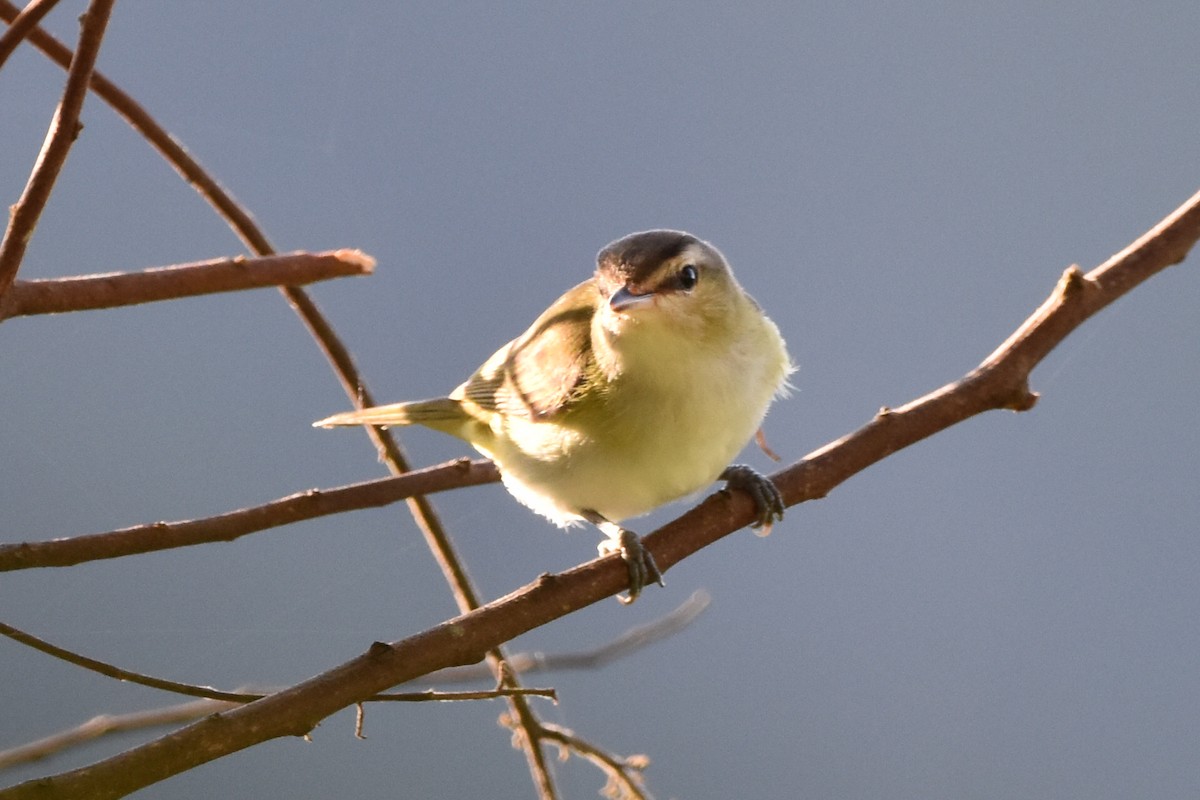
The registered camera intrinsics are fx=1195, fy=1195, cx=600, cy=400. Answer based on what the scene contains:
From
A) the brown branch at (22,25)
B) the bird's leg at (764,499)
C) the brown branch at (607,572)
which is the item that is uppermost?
the brown branch at (22,25)

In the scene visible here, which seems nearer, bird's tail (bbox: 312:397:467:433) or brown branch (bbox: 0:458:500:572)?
brown branch (bbox: 0:458:500:572)

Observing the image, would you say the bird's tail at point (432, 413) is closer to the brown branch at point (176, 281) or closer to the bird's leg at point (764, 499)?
the bird's leg at point (764, 499)

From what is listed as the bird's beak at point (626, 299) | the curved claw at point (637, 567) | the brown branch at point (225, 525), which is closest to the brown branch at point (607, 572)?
the curved claw at point (637, 567)

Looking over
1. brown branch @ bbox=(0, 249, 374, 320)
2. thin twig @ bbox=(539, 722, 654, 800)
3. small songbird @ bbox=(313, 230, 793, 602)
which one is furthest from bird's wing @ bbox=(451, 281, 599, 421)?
brown branch @ bbox=(0, 249, 374, 320)

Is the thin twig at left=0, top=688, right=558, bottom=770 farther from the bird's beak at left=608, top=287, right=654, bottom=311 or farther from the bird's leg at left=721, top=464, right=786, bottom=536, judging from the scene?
the bird's beak at left=608, top=287, right=654, bottom=311

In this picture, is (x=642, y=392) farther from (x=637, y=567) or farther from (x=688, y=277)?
(x=637, y=567)

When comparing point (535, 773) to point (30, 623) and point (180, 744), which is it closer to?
point (180, 744)

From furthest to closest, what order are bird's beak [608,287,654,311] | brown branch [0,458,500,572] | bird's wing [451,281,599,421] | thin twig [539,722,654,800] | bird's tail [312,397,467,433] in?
bird's tail [312,397,467,433], bird's wing [451,281,599,421], bird's beak [608,287,654,311], thin twig [539,722,654,800], brown branch [0,458,500,572]
